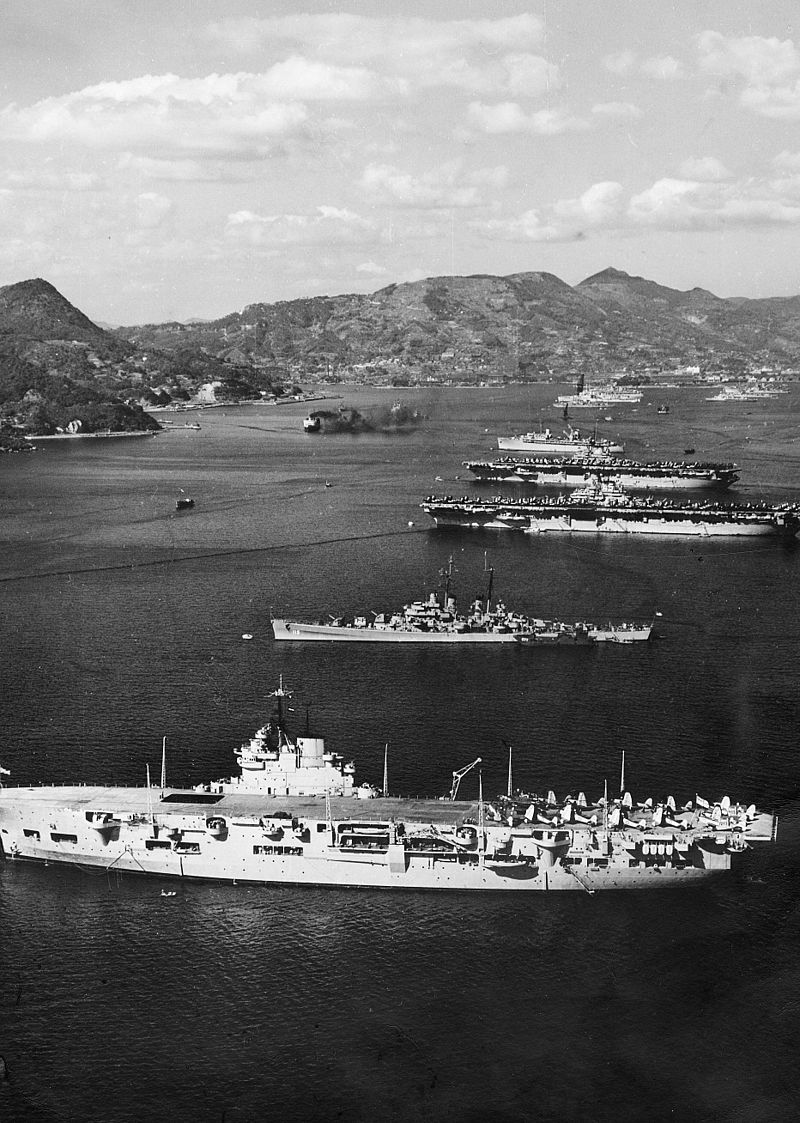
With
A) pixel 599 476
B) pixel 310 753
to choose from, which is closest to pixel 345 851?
pixel 310 753

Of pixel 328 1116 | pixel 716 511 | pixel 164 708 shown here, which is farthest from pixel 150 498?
pixel 328 1116

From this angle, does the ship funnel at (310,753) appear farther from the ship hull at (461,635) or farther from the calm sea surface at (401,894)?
the ship hull at (461,635)

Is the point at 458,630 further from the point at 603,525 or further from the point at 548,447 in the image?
the point at 548,447

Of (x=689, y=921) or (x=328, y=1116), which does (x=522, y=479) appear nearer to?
(x=689, y=921)

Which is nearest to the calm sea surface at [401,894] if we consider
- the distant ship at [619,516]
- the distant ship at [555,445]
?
the distant ship at [619,516]

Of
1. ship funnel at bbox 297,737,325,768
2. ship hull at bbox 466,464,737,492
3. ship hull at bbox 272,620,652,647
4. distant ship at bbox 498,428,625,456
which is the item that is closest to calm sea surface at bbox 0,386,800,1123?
ship hull at bbox 272,620,652,647
